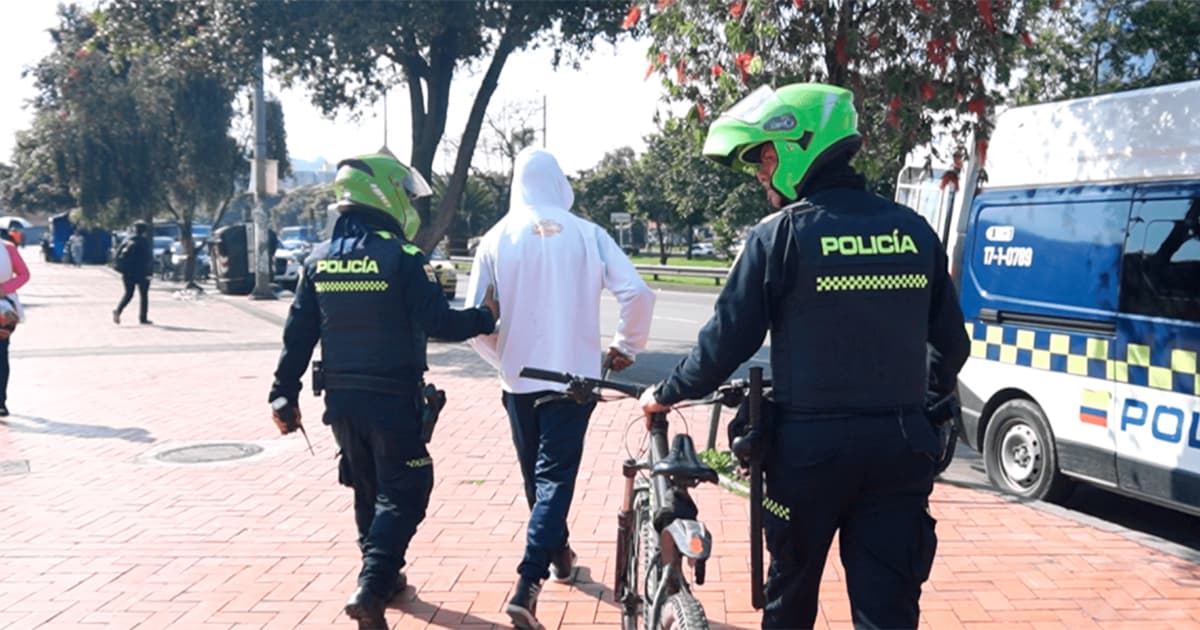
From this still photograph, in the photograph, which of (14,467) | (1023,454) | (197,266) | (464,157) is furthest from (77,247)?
(1023,454)

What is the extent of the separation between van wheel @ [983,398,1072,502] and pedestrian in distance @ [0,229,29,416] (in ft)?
25.0

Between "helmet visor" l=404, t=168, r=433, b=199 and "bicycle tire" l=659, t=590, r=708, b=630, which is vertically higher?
"helmet visor" l=404, t=168, r=433, b=199

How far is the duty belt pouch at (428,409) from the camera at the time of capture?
165 inches

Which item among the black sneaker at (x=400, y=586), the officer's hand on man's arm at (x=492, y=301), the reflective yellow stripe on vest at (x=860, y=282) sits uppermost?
the reflective yellow stripe on vest at (x=860, y=282)

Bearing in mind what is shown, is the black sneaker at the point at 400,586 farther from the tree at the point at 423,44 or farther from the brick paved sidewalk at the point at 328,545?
the tree at the point at 423,44

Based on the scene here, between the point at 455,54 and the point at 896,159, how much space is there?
9419mm

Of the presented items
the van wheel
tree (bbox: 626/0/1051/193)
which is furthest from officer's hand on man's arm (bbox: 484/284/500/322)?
the van wheel

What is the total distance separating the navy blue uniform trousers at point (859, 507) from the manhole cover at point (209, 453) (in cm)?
569

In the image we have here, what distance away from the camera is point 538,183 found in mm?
4586

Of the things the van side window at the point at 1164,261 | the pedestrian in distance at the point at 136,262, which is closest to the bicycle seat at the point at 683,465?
the van side window at the point at 1164,261

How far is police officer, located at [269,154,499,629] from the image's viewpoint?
163 inches

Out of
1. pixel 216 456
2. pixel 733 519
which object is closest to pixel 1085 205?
pixel 733 519

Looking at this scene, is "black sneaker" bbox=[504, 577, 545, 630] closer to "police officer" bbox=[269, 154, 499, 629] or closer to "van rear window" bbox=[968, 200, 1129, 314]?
"police officer" bbox=[269, 154, 499, 629]

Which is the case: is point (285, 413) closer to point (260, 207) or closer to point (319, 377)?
point (319, 377)
